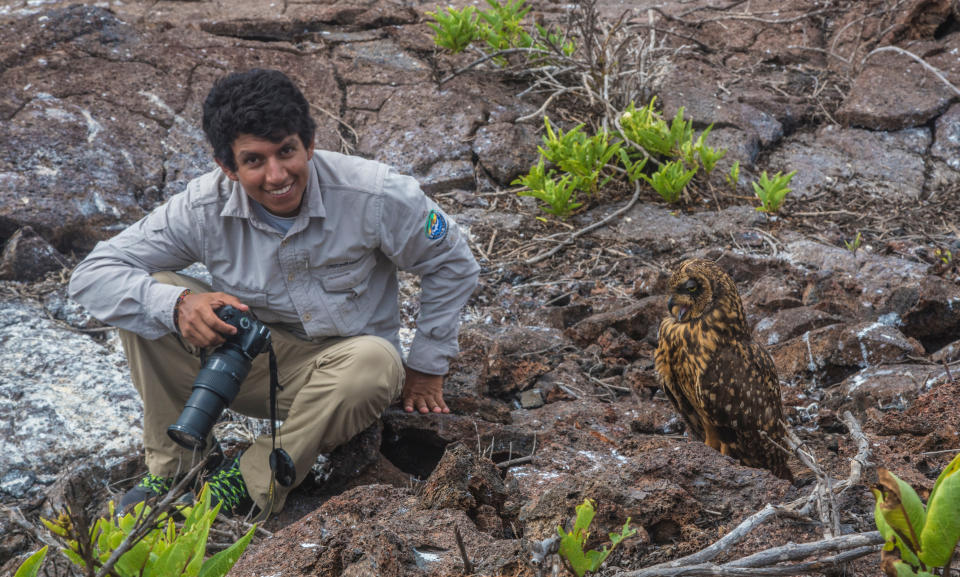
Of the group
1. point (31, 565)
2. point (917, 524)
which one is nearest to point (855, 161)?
point (917, 524)

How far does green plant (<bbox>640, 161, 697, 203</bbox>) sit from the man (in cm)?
211

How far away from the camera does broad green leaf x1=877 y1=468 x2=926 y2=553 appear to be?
1698 mm

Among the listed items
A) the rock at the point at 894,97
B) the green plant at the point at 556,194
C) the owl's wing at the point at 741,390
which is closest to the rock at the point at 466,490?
the owl's wing at the point at 741,390

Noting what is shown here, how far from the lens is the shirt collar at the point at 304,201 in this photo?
144 inches

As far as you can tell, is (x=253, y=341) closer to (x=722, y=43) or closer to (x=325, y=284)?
(x=325, y=284)

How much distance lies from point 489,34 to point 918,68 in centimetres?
308

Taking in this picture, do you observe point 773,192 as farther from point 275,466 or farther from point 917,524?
point 917,524

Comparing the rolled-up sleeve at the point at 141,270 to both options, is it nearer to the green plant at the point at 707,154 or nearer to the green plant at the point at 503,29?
the green plant at the point at 707,154

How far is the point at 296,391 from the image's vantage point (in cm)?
391

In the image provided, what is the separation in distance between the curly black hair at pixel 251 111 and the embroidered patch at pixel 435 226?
0.59 m

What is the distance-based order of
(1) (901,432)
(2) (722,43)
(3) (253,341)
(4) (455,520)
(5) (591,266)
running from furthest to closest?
(2) (722,43) → (5) (591,266) → (3) (253,341) → (1) (901,432) → (4) (455,520)

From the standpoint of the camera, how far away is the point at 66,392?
4227 mm

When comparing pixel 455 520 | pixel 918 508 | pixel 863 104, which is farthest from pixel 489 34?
pixel 918 508

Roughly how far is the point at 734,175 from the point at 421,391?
287cm
